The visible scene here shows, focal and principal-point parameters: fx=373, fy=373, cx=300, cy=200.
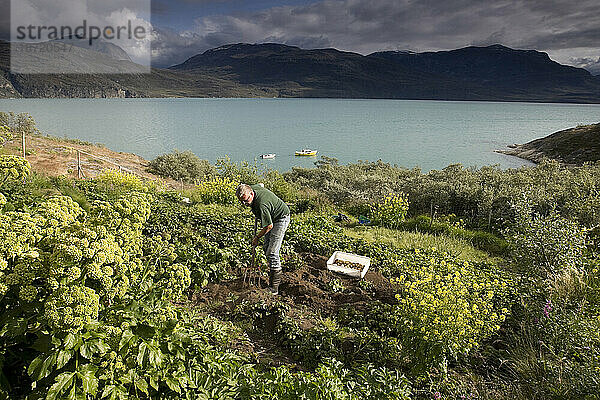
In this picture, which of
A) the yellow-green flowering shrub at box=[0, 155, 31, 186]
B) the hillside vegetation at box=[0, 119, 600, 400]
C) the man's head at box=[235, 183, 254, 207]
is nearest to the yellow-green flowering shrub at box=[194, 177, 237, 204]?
the hillside vegetation at box=[0, 119, 600, 400]

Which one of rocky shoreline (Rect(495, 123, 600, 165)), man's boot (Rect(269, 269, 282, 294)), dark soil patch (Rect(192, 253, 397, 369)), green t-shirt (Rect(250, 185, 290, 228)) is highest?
rocky shoreline (Rect(495, 123, 600, 165))

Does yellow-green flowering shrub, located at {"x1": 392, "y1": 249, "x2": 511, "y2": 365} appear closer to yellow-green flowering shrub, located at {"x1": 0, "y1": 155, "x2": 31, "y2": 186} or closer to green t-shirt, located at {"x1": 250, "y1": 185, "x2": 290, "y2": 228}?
green t-shirt, located at {"x1": 250, "y1": 185, "x2": 290, "y2": 228}

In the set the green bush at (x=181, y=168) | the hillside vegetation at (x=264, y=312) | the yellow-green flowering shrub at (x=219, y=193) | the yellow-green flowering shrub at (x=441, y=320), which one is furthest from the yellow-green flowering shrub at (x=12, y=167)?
the green bush at (x=181, y=168)

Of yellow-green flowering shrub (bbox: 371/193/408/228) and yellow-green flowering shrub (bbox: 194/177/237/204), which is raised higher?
yellow-green flowering shrub (bbox: 194/177/237/204)

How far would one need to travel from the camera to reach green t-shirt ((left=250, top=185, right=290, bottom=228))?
6109 millimetres

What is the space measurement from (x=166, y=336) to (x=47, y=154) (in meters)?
25.9

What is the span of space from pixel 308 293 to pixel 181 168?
23293mm

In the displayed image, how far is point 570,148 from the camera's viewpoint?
127 ft

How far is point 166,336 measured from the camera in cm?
325

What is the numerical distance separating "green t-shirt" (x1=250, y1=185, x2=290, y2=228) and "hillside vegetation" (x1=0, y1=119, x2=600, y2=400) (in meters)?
1.16

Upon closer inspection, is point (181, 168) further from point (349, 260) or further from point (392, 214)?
point (349, 260)

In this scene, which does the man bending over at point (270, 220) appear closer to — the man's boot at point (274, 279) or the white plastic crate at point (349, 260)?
the man's boot at point (274, 279)

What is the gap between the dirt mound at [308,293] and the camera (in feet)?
19.6

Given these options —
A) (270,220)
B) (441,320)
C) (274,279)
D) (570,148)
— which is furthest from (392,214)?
(570,148)
